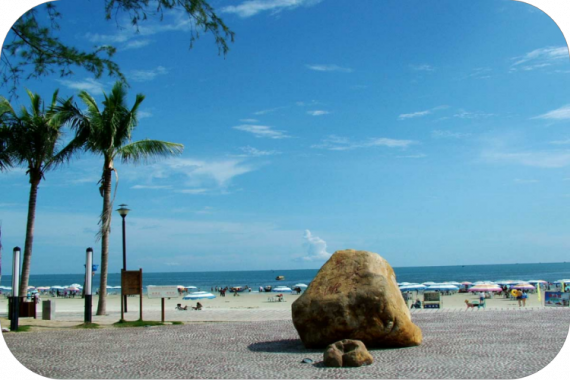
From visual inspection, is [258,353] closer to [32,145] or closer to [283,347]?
[283,347]

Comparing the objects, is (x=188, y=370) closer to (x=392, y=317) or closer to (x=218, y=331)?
(x=392, y=317)

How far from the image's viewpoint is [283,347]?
10.4 meters

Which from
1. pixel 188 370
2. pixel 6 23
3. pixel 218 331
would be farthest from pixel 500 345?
pixel 6 23

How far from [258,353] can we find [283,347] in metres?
0.96

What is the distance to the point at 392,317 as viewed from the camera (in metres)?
9.51

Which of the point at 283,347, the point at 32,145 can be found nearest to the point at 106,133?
the point at 32,145

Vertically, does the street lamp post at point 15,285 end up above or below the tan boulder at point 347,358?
above

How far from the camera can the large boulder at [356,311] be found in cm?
946

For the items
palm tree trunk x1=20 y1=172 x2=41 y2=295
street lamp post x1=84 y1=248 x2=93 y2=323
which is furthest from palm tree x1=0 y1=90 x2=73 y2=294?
street lamp post x1=84 y1=248 x2=93 y2=323

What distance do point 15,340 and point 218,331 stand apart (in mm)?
4810

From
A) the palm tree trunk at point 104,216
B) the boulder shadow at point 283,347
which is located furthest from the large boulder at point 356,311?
the palm tree trunk at point 104,216

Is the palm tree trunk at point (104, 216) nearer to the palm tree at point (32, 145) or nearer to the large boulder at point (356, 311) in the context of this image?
the palm tree at point (32, 145)

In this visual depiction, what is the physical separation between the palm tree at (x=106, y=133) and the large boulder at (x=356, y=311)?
11.2 metres

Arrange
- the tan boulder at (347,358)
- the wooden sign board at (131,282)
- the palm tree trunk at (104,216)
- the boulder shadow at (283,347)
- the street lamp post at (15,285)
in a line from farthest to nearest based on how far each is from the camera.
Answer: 1. the palm tree trunk at (104,216)
2. the wooden sign board at (131,282)
3. the street lamp post at (15,285)
4. the boulder shadow at (283,347)
5. the tan boulder at (347,358)
